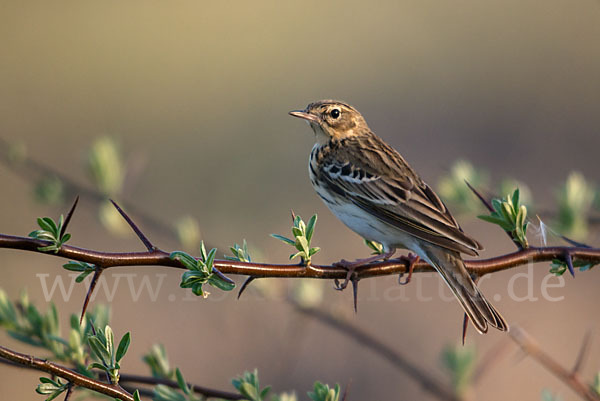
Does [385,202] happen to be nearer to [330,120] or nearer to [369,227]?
[369,227]

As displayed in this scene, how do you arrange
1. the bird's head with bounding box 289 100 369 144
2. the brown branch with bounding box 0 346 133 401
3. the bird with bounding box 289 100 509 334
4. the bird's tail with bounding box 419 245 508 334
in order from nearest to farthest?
the brown branch with bounding box 0 346 133 401, the bird's tail with bounding box 419 245 508 334, the bird with bounding box 289 100 509 334, the bird's head with bounding box 289 100 369 144

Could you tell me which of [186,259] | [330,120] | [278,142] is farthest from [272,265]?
[278,142]

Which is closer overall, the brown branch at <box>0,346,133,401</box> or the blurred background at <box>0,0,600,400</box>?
the brown branch at <box>0,346,133,401</box>

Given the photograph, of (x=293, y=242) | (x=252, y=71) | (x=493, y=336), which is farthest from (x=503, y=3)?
(x=293, y=242)

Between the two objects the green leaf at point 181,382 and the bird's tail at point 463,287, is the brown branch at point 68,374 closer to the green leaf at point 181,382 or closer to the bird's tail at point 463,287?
the green leaf at point 181,382

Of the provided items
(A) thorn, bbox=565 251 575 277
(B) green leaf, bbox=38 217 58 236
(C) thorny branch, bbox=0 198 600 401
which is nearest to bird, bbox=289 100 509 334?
(C) thorny branch, bbox=0 198 600 401

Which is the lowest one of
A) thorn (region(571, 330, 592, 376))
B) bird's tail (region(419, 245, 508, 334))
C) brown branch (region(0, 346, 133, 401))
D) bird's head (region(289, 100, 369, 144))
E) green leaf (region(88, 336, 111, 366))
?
brown branch (region(0, 346, 133, 401))

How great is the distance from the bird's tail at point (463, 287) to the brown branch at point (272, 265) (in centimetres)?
77

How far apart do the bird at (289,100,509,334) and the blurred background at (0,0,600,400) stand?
0.28 metres

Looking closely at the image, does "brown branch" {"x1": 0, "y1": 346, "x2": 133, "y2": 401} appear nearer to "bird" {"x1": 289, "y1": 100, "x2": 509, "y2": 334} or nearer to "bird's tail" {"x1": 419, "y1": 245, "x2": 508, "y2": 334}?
"bird" {"x1": 289, "y1": 100, "x2": 509, "y2": 334}

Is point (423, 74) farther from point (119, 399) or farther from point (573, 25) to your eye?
point (119, 399)

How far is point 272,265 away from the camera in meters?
2.70

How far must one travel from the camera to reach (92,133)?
1252 centimetres

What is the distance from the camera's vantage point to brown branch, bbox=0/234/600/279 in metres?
2.45
